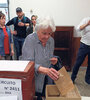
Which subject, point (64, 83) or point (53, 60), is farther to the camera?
point (53, 60)

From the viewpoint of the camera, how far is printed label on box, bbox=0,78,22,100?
66 centimetres

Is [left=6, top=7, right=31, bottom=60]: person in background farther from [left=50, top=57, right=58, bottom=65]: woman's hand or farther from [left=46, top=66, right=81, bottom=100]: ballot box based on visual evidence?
[left=46, top=66, right=81, bottom=100]: ballot box

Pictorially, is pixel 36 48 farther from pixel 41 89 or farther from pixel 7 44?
pixel 7 44

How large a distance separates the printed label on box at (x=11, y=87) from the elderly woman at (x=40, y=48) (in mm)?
277

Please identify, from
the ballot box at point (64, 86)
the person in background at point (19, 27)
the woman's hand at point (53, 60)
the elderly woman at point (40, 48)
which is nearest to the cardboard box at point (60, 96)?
the ballot box at point (64, 86)

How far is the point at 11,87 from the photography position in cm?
67

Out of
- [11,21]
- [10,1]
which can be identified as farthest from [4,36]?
[10,1]

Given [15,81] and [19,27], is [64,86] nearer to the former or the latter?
[15,81]

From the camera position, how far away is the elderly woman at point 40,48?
0.99 metres

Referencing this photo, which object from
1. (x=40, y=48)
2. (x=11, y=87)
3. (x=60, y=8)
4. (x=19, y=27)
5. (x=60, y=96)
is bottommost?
(x=60, y=96)

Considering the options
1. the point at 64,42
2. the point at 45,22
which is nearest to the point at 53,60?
the point at 45,22

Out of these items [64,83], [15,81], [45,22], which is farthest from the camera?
[45,22]

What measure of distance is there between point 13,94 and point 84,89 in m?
2.27

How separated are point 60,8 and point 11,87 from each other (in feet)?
10.1
